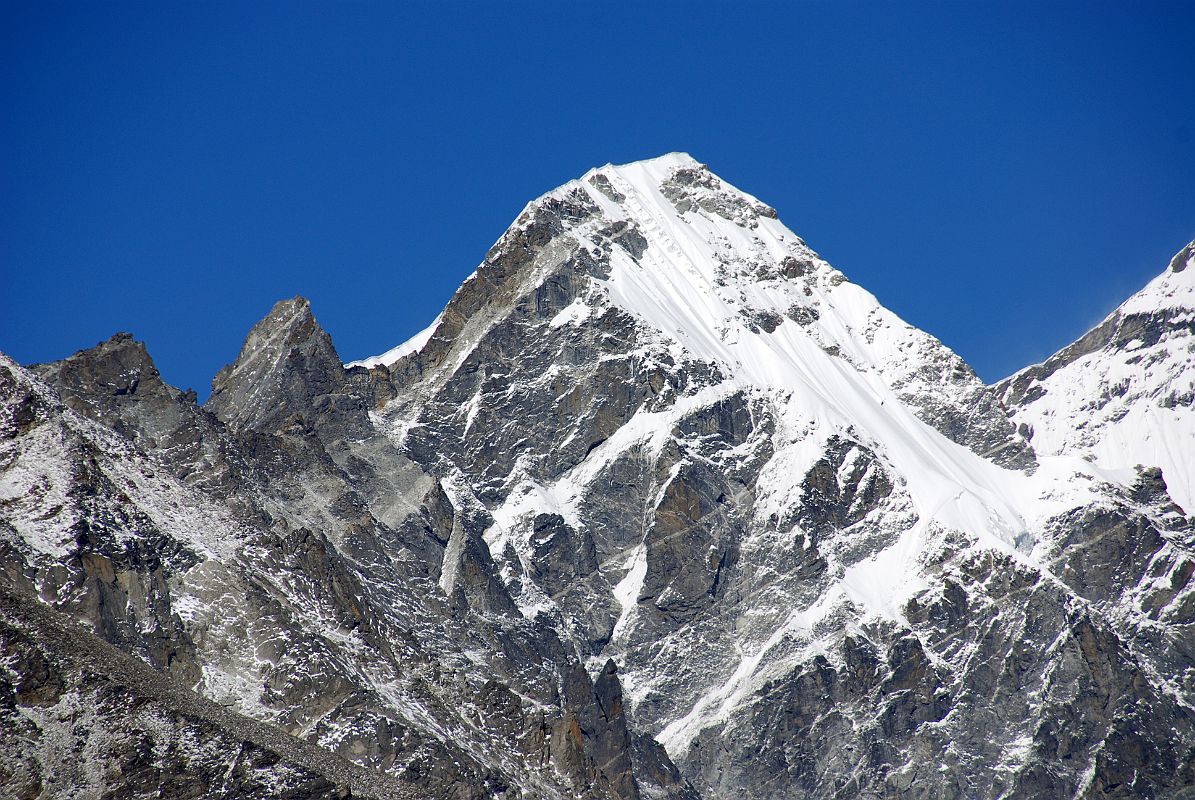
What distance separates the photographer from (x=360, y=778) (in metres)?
158

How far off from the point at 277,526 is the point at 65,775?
70.7m

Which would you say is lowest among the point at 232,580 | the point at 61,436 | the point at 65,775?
the point at 65,775

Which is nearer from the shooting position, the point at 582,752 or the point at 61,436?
the point at 61,436

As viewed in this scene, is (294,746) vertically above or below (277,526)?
below

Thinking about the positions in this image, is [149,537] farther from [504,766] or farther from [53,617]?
[504,766]

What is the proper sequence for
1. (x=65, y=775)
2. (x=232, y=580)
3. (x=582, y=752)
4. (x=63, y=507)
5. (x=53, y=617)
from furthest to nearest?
(x=582, y=752), (x=232, y=580), (x=63, y=507), (x=53, y=617), (x=65, y=775)

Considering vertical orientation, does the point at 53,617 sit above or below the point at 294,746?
above

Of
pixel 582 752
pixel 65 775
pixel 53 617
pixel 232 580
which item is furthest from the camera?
pixel 582 752

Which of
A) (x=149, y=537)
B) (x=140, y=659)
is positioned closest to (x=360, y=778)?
(x=140, y=659)

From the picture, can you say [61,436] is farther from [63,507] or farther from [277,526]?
[277,526]

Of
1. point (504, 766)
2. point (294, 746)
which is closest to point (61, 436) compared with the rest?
point (294, 746)

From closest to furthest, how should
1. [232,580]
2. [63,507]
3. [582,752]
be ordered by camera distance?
[63,507]
[232,580]
[582,752]

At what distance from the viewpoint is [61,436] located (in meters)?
172

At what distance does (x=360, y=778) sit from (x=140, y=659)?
17.9 m
